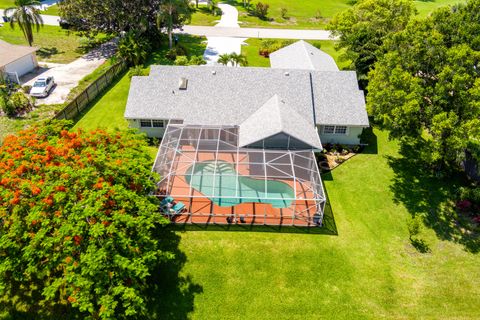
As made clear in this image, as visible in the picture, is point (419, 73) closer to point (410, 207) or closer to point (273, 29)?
point (410, 207)

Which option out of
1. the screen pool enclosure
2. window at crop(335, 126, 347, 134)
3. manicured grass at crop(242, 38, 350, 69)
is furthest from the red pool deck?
manicured grass at crop(242, 38, 350, 69)

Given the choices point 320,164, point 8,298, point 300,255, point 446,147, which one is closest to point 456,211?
point 446,147

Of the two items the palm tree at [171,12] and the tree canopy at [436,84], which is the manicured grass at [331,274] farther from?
the palm tree at [171,12]

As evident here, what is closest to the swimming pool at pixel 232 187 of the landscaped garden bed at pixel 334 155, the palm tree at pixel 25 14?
the landscaped garden bed at pixel 334 155

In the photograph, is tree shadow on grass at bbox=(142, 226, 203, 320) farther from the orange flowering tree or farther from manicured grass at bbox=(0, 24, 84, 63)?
manicured grass at bbox=(0, 24, 84, 63)

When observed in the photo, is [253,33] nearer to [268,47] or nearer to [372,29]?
[268,47]

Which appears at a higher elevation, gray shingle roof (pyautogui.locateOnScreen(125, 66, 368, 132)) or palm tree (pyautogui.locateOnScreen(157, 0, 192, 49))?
palm tree (pyautogui.locateOnScreen(157, 0, 192, 49))
